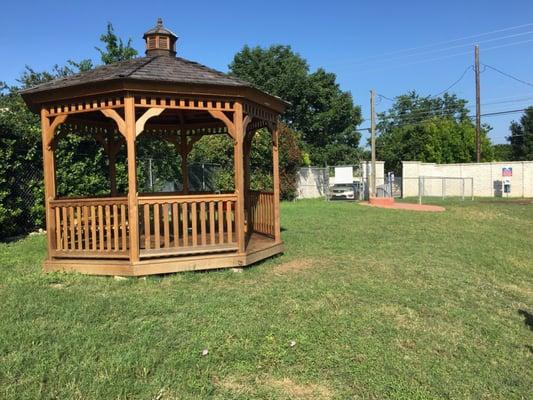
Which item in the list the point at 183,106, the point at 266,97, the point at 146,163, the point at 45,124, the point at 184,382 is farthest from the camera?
the point at 146,163

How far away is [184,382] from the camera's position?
3.37 metres

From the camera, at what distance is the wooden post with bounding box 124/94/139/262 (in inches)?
250

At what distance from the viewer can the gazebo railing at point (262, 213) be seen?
866 cm

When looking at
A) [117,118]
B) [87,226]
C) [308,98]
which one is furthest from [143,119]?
[308,98]

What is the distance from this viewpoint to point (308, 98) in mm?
33000

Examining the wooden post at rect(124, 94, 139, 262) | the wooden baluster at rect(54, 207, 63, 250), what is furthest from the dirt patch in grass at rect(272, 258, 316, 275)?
the wooden baluster at rect(54, 207, 63, 250)

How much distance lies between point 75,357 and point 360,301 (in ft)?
10.6

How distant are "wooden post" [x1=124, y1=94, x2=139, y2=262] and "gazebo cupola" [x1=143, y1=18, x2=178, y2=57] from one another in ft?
6.77

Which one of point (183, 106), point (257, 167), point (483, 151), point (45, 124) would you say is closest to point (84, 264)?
point (45, 124)

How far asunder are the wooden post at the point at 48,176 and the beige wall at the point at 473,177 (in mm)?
22910

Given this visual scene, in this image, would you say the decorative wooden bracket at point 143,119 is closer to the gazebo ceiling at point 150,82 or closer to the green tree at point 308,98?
the gazebo ceiling at point 150,82

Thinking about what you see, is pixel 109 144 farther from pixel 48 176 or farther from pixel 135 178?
pixel 135 178

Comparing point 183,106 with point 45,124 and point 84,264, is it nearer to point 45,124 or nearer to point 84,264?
point 45,124

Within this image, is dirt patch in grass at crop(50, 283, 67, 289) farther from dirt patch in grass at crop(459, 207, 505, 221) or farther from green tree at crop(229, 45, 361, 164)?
green tree at crop(229, 45, 361, 164)
